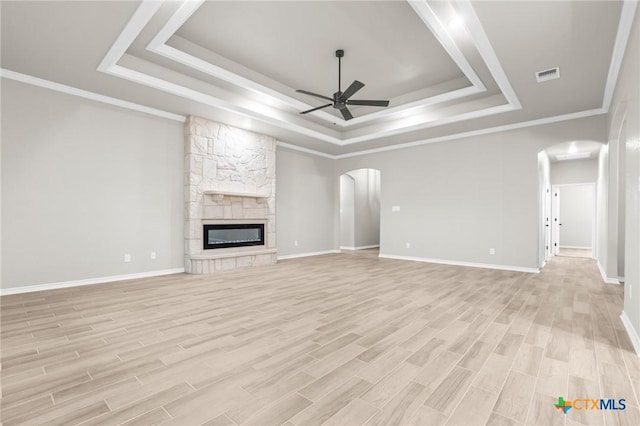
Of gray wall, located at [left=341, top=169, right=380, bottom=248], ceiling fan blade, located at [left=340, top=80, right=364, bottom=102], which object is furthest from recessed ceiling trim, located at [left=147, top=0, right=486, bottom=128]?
gray wall, located at [left=341, top=169, right=380, bottom=248]

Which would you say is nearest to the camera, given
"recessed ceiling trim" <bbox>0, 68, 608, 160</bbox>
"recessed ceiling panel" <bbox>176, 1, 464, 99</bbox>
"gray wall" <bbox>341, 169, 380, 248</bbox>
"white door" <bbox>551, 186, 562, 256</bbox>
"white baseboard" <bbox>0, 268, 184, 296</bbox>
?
"recessed ceiling panel" <bbox>176, 1, 464, 99</bbox>

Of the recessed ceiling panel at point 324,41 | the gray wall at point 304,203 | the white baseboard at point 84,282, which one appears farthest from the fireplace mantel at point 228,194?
the recessed ceiling panel at point 324,41

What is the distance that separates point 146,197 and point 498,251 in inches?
268

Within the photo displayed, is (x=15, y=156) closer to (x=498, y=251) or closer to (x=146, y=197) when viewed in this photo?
(x=146, y=197)

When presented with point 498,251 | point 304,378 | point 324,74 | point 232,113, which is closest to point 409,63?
point 324,74

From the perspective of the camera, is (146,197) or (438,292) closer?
(438,292)

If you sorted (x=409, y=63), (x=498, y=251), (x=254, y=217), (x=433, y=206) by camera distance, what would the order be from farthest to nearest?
(x=433, y=206), (x=254, y=217), (x=498, y=251), (x=409, y=63)

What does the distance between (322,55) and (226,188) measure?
10.2 feet

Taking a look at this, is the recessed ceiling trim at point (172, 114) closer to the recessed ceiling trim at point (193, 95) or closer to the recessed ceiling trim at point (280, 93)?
the recessed ceiling trim at point (193, 95)

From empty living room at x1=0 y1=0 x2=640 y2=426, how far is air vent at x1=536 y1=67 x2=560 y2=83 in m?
0.03

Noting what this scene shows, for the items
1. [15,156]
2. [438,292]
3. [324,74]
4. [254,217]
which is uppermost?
[324,74]

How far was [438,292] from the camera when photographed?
4.16 m

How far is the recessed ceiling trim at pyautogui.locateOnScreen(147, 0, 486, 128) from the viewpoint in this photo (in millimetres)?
3141

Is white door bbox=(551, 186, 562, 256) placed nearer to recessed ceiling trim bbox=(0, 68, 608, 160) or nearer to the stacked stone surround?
recessed ceiling trim bbox=(0, 68, 608, 160)
